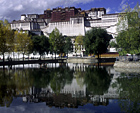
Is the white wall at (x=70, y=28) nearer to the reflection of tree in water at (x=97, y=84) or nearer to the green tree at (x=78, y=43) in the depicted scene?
the green tree at (x=78, y=43)

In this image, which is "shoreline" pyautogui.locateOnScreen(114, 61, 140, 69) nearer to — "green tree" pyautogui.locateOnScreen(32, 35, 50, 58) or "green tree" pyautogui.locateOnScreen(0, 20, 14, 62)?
"green tree" pyautogui.locateOnScreen(0, 20, 14, 62)

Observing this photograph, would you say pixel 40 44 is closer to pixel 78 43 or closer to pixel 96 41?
pixel 96 41

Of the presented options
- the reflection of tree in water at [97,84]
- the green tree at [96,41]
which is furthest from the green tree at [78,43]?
the reflection of tree in water at [97,84]

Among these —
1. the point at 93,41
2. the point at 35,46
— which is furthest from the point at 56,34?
the point at 93,41

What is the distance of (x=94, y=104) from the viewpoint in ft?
40.9

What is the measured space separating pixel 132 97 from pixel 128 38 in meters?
28.1

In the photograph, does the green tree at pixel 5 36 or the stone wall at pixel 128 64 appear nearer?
the stone wall at pixel 128 64

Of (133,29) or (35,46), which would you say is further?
(35,46)

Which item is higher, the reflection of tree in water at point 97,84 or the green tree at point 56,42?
the green tree at point 56,42

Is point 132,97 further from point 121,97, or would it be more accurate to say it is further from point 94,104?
point 94,104

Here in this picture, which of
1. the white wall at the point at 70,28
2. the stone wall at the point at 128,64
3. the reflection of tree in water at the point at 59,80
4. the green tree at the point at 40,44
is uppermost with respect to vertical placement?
the white wall at the point at 70,28

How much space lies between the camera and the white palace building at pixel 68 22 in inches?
5325

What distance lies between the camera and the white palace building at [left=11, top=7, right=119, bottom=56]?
5325 inches

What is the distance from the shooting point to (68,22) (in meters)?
138
